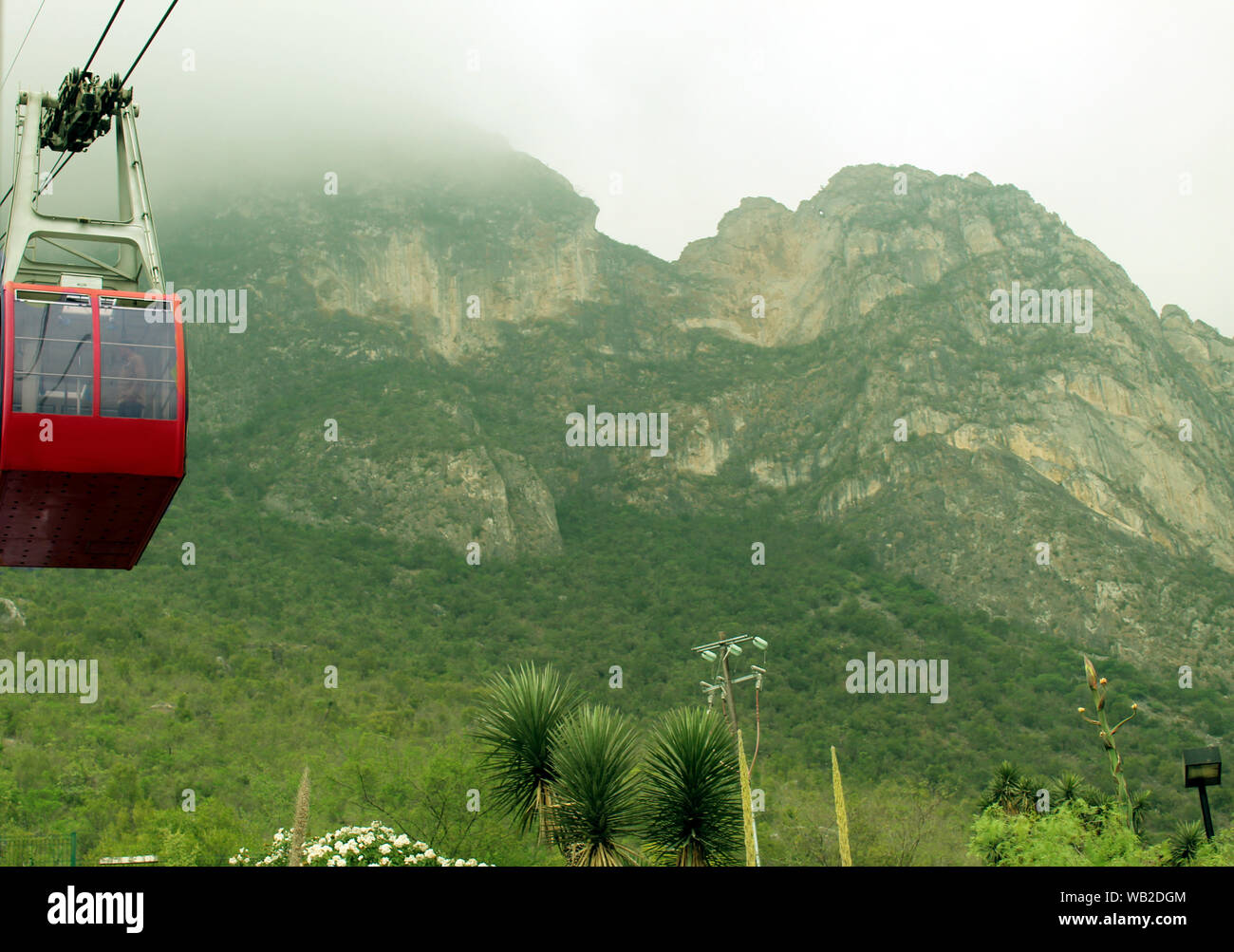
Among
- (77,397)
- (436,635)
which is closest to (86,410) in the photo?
(77,397)

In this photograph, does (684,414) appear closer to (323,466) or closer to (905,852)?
(323,466)

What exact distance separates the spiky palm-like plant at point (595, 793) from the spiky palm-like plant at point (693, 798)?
386 mm

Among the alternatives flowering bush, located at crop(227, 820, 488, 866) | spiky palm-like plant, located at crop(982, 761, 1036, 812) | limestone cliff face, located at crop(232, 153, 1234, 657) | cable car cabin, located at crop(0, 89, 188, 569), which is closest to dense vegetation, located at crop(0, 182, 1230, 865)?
limestone cliff face, located at crop(232, 153, 1234, 657)

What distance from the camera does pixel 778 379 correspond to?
143625 millimetres

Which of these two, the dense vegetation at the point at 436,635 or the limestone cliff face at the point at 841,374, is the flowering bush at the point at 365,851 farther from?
the limestone cliff face at the point at 841,374

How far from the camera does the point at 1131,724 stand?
3093 inches

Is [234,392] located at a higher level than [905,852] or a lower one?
higher

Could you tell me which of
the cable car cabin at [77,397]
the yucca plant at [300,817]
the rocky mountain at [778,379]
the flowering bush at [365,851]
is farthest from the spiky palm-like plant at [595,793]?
the rocky mountain at [778,379]

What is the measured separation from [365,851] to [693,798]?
6.46 metres

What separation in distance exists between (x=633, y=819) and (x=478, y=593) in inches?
3262

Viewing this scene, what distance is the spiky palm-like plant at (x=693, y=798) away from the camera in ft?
58.1

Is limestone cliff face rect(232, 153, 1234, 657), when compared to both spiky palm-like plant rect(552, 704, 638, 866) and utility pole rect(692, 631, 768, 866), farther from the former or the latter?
spiky palm-like plant rect(552, 704, 638, 866)
